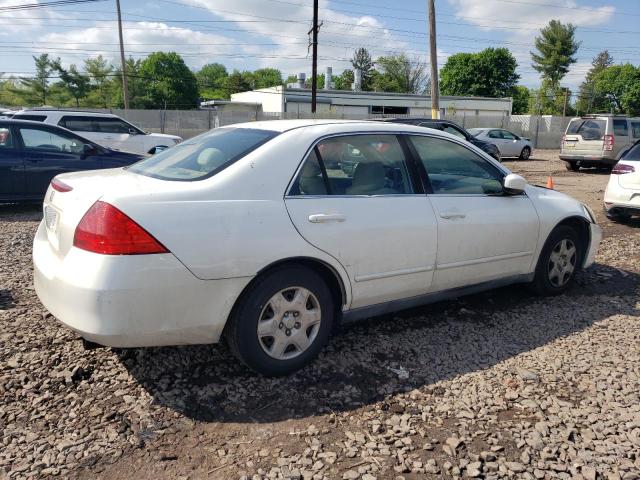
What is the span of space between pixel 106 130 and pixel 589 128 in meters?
15.1

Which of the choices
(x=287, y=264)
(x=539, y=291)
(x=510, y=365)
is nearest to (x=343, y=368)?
(x=287, y=264)

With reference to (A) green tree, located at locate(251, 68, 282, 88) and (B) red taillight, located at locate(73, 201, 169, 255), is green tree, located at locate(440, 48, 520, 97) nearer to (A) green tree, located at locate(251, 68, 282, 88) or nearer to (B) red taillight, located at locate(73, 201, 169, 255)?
(A) green tree, located at locate(251, 68, 282, 88)

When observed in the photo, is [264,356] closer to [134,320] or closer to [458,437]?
[134,320]

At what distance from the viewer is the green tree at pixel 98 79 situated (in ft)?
202

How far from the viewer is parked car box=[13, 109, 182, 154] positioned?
14.0m

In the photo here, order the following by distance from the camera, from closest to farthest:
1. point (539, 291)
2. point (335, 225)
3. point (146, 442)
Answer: point (146, 442), point (335, 225), point (539, 291)

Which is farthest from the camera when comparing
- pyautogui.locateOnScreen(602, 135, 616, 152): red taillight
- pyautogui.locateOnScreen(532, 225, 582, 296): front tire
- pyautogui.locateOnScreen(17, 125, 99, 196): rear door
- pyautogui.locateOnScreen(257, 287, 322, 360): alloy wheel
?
pyautogui.locateOnScreen(602, 135, 616, 152): red taillight

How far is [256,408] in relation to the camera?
9.70 feet

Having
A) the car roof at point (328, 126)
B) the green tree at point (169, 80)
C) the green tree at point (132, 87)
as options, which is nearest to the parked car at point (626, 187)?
the car roof at point (328, 126)

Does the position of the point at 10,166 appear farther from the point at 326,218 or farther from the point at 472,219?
the point at 472,219

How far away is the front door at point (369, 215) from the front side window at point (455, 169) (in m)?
0.21

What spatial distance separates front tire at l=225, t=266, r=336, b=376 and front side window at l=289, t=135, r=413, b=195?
560mm

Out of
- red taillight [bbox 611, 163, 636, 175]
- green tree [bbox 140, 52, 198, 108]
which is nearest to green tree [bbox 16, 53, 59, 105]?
green tree [bbox 140, 52, 198, 108]

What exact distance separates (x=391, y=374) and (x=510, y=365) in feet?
2.75
